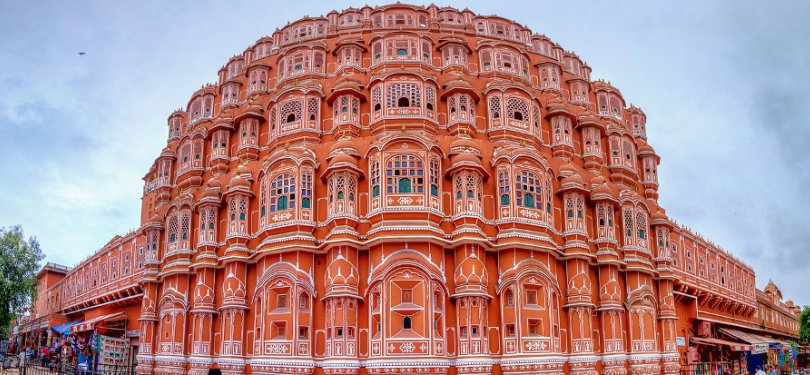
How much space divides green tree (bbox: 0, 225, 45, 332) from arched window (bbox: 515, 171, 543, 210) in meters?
29.4

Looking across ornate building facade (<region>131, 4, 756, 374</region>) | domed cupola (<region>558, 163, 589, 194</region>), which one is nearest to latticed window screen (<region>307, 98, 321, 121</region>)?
ornate building facade (<region>131, 4, 756, 374</region>)

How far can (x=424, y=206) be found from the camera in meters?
28.1

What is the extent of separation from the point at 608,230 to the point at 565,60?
13.6 meters

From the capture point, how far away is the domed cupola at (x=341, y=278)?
2705cm

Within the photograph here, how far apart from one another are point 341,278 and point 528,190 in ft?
31.5

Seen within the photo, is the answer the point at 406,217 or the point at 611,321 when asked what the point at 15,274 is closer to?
the point at 406,217

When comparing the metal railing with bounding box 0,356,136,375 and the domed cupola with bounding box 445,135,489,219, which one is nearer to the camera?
the domed cupola with bounding box 445,135,489,219

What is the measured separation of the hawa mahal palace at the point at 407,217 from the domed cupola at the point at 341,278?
0.09 meters

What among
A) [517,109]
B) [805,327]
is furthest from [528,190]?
[805,327]

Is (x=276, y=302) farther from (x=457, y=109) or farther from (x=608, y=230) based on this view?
(x=608, y=230)

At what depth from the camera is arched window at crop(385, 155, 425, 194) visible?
28.5 meters

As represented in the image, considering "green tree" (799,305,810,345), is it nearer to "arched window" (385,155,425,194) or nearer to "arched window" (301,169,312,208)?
"arched window" (385,155,425,194)

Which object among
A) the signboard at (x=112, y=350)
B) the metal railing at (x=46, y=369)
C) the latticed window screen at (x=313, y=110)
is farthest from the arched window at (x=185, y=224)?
the latticed window screen at (x=313, y=110)

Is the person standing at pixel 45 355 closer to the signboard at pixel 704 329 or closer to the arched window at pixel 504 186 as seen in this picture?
the arched window at pixel 504 186
